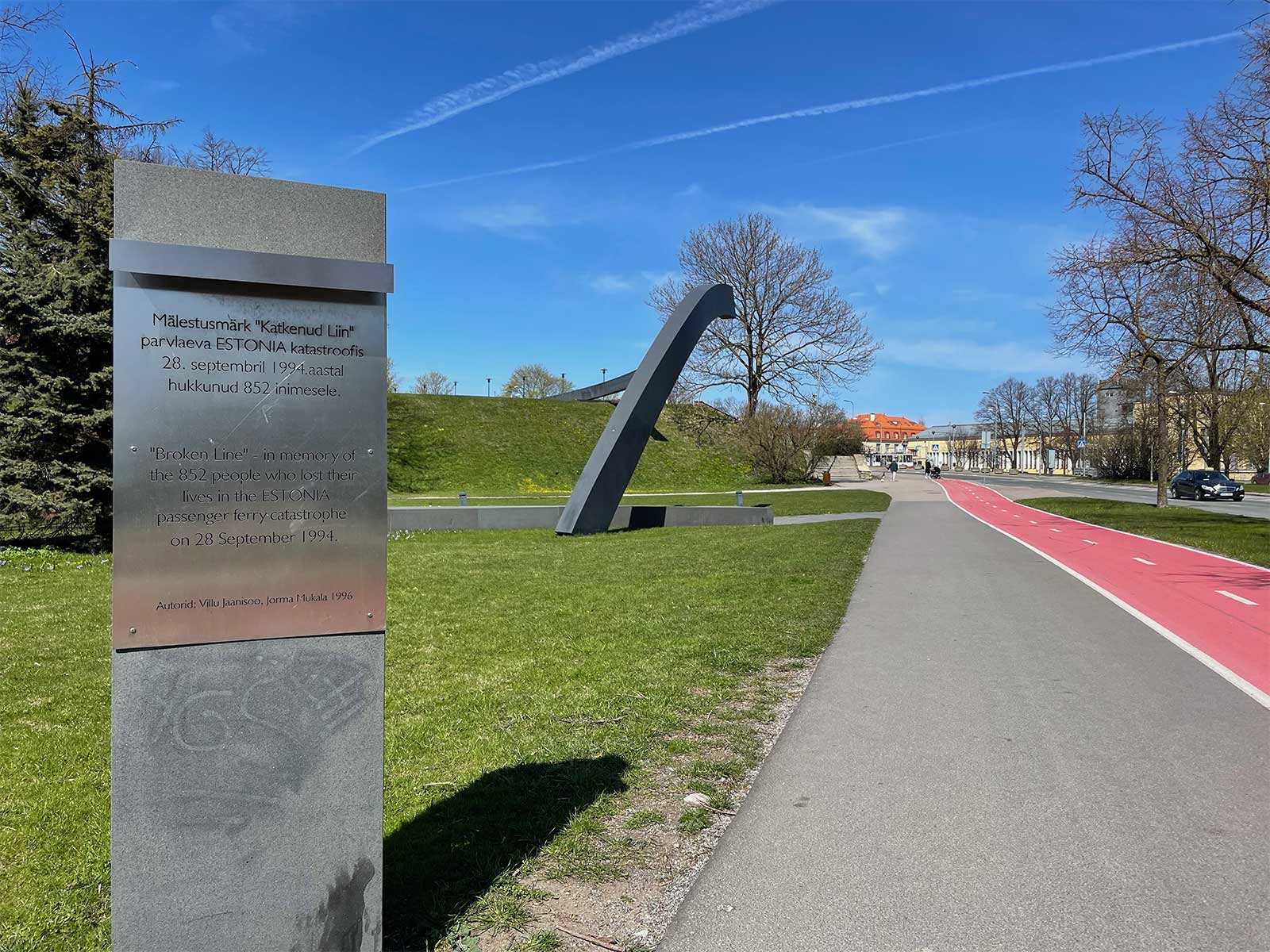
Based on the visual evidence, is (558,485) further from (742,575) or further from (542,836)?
(542,836)

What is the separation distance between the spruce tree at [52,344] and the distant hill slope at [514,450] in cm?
2490

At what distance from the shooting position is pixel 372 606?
287cm

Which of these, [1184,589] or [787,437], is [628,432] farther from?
[787,437]

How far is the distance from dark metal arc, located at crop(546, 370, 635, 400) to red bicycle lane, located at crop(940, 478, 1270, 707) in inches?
817

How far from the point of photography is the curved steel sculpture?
733 inches

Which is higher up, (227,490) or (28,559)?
(227,490)

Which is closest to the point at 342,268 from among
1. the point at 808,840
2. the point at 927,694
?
the point at 808,840

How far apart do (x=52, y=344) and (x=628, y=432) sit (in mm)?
10937

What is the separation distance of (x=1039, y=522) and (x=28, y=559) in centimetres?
2457

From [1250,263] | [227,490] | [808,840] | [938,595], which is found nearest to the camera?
[227,490]

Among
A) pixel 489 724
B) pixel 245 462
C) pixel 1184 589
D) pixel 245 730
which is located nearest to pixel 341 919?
pixel 245 730

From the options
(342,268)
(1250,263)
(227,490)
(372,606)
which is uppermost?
(1250,263)

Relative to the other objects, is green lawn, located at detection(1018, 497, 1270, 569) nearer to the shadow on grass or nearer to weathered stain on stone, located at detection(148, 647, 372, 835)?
the shadow on grass

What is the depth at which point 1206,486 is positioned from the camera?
140ft
